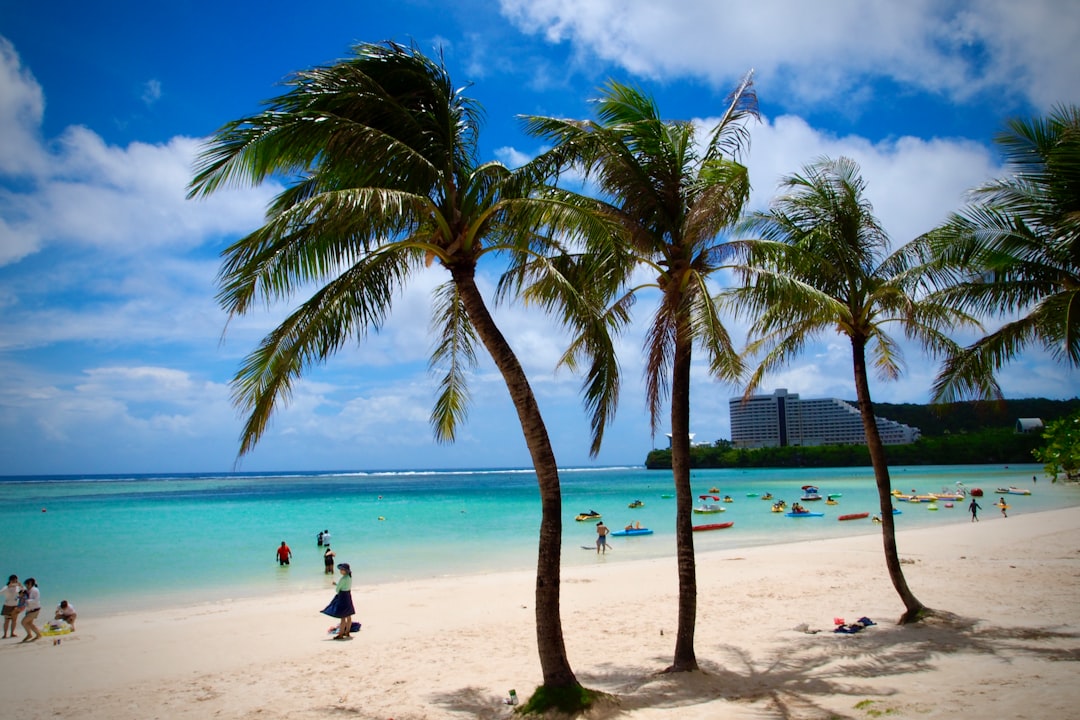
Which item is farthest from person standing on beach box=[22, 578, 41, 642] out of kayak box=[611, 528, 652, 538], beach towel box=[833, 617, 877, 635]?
kayak box=[611, 528, 652, 538]

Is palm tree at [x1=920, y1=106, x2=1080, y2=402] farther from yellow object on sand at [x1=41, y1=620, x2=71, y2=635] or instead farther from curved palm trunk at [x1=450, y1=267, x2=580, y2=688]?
yellow object on sand at [x1=41, y1=620, x2=71, y2=635]

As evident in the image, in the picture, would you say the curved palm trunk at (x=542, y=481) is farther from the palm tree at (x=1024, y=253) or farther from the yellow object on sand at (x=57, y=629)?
the yellow object on sand at (x=57, y=629)

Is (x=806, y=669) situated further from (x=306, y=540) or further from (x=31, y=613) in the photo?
(x=306, y=540)

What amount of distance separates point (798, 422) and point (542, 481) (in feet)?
127

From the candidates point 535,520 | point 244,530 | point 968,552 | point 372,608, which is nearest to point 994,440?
point 535,520

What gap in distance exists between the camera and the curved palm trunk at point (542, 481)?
6316 mm

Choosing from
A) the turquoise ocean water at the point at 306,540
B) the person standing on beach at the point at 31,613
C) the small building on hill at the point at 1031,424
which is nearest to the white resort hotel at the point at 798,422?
the turquoise ocean water at the point at 306,540

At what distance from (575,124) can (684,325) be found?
2377 mm

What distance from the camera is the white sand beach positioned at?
678cm

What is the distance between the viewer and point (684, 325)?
7.16m

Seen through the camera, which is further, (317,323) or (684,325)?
(684,325)

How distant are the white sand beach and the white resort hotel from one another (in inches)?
150

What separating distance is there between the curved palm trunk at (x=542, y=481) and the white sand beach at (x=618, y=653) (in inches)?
27.4

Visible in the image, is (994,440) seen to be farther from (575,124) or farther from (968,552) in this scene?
(575,124)
